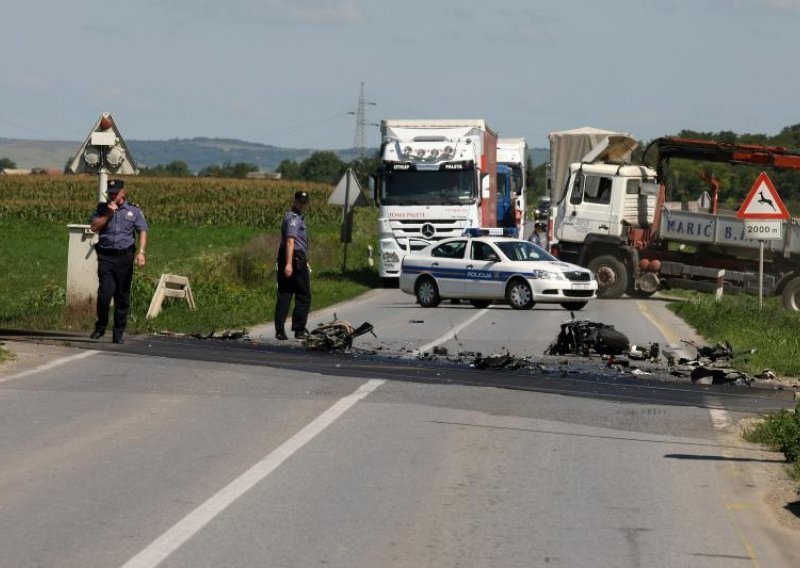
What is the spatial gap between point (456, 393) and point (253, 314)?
11080 mm

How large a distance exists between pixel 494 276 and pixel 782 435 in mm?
20011

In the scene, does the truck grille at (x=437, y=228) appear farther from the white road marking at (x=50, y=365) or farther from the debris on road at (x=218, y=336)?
the white road marking at (x=50, y=365)

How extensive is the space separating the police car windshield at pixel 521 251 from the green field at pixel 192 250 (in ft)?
12.5

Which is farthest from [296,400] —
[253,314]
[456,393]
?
[253,314]

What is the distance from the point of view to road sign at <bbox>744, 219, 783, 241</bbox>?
2583 cm

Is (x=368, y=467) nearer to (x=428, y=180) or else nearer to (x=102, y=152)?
(x=102, y=152)

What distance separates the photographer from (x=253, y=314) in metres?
24.2

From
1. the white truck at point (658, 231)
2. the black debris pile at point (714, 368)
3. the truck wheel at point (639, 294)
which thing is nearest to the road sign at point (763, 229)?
the white truck at point (658, 231)

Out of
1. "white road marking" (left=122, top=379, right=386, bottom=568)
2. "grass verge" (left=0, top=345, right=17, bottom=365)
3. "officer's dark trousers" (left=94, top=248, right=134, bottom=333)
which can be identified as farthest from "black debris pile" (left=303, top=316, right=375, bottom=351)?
"white road marking" (left=122, top=379, right=386, bottom=568)

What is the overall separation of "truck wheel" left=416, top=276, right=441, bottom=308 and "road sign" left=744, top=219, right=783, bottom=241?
7494mm

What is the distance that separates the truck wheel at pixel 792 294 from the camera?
32469mm

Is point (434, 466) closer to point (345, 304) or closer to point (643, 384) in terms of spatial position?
point (643, 384)

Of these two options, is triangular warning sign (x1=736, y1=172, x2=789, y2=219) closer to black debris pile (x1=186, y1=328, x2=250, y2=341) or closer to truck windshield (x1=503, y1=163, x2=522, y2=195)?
black debris pile (x1=186, y1=328, x2=250, y2=341)

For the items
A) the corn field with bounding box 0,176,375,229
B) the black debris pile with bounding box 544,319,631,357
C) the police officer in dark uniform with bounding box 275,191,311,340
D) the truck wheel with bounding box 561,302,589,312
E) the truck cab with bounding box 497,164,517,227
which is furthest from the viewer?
the corn field with bounding box 0,176,375,229
